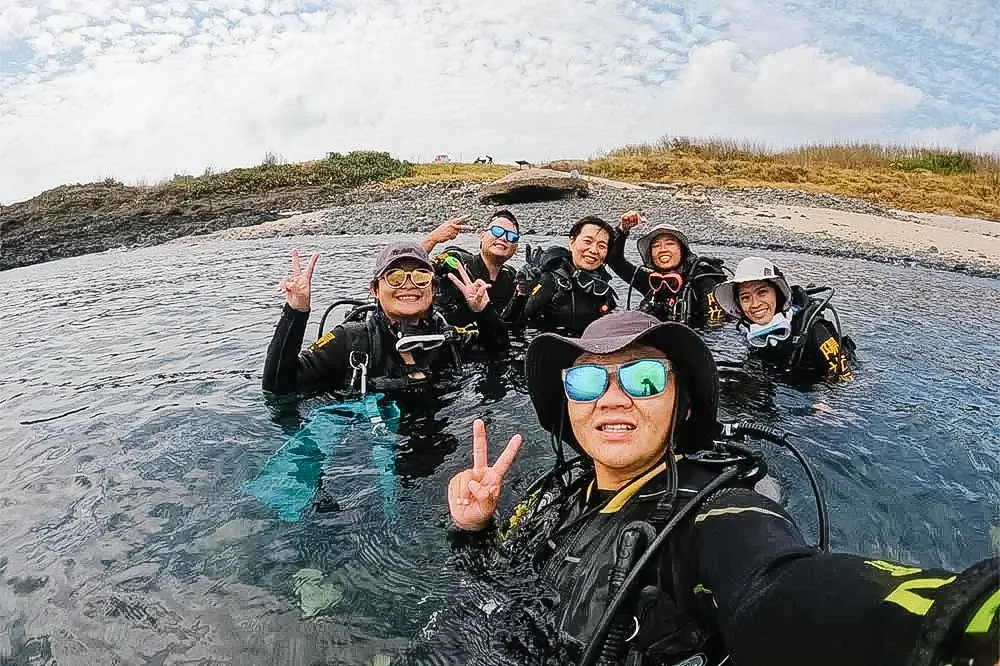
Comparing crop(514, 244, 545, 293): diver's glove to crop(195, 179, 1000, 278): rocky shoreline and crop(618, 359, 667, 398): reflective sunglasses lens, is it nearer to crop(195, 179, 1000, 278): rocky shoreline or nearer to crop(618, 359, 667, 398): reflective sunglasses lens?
crop(618, 359, 667, 398): reflective sunglasses lens

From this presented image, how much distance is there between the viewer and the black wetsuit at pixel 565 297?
318 inches

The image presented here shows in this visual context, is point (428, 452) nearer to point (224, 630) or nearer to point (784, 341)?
point (224, 630)

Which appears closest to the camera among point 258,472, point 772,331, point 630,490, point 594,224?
point 630,490

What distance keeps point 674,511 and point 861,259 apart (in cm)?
1276

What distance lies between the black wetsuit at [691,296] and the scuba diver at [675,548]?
510cm

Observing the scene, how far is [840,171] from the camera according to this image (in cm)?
2497

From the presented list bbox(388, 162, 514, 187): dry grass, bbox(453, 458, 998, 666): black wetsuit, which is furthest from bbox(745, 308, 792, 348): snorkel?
bbox(388, 162, 514, 187): dry grass

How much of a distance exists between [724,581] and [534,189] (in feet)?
64.8

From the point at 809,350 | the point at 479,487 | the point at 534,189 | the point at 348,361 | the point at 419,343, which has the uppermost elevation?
the point at 534,189

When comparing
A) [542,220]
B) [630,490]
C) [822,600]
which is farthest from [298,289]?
[542,220]

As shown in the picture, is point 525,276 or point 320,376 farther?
point 525,276

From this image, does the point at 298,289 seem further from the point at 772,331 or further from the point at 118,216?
the point at 118,216

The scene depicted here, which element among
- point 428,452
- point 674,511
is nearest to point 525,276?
point 428,452

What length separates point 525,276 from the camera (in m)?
8.62
